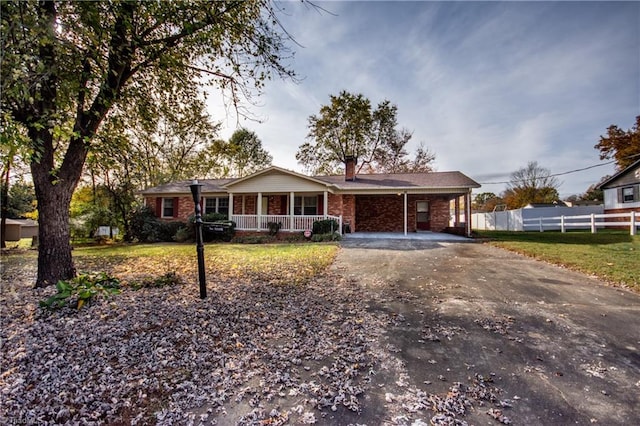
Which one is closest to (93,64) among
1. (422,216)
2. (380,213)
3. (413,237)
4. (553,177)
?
(413,237)

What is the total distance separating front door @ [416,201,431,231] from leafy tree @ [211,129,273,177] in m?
20.0

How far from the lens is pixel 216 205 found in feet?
55.0

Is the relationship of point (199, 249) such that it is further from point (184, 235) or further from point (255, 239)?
point (184, 235)

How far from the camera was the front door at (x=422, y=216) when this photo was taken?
686 inches

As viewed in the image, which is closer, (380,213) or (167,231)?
(167,231)

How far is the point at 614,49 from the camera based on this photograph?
9.11 m

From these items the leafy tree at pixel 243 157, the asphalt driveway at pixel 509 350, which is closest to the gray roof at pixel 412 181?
the asphalt driveway at pixel 509 350

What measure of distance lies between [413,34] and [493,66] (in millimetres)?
3564

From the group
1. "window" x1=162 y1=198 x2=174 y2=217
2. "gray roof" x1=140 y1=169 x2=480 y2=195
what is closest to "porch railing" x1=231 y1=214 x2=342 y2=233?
"gray roof" x1=140 y1=169 x2=480 y2=195

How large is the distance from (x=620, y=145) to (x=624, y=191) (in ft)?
30.0

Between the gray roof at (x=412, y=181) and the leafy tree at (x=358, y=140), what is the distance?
1028cm

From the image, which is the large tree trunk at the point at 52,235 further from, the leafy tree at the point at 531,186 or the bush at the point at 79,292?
the leafy tree at the point at 531,186

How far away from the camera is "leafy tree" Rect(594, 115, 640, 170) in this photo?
2228 cm

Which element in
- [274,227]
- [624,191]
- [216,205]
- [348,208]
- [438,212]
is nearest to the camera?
[274,227]
